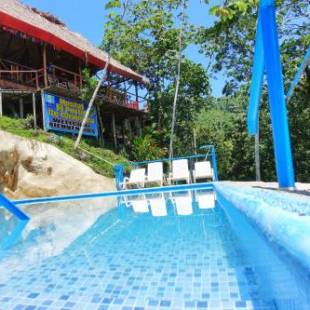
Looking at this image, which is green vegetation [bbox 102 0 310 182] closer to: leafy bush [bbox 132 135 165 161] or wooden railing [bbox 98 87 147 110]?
leafy bush [bbox 132 135 165 161]

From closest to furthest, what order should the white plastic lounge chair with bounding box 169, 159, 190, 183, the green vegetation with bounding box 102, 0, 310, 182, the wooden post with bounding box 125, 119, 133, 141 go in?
the white plastic lounge chair with bounding box 169, 159, 190, 183 → the green vegetation with bounding box 102, 0, 310, 182 → the wooden post with bounding box 125, 119, 133, 141

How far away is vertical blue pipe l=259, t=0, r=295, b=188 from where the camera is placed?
160 inches

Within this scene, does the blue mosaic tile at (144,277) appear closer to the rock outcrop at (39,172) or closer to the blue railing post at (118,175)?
the rock outcrop at (39,172)

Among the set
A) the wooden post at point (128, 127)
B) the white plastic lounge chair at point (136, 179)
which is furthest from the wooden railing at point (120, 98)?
Answer: the white plastic lounge chair at point (136, 179)

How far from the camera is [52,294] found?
2.45m

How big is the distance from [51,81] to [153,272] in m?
13.4

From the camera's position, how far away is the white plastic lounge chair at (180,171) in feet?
35.9

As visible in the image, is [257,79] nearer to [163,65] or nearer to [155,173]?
[155,173]

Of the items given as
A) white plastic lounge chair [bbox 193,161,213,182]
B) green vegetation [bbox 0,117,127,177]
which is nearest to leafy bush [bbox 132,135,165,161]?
green vegetation [bbox 0,117,127,177]

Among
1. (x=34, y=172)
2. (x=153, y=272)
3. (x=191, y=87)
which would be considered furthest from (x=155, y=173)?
(x=191, y=87)

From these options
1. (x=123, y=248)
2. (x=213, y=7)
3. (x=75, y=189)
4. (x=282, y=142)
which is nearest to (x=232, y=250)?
(x=123, y=248)

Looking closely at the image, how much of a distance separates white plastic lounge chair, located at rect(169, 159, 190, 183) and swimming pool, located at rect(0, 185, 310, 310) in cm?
620

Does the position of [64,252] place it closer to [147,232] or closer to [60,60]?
[147,232]

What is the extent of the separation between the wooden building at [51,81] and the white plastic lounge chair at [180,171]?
5.73 metres
